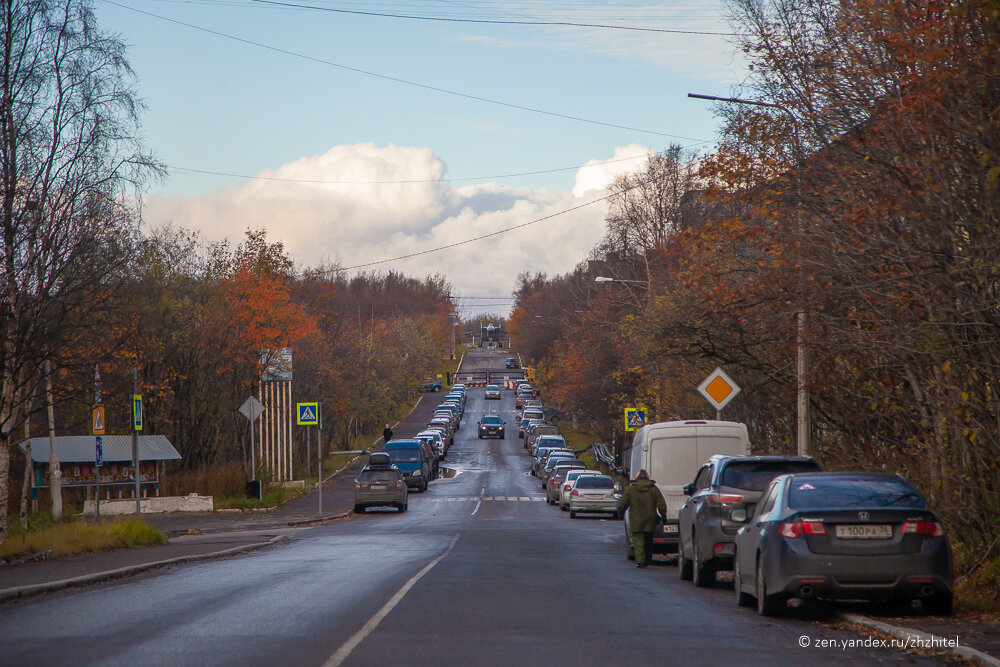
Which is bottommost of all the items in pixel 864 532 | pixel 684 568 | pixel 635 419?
pixel 684 568

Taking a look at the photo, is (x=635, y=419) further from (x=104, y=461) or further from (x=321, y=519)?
(x=104, y=461)

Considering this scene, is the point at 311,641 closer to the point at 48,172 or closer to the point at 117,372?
the point at 48,172

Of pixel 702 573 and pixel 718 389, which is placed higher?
pixel 718 389

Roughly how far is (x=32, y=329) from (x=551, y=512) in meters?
23.0

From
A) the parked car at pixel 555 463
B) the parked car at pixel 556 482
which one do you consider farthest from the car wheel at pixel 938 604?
the parked car at pixel 555 463

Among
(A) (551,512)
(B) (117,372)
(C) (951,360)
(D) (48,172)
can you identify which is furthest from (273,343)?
(C) (951,360)

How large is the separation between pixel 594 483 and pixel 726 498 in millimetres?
22493

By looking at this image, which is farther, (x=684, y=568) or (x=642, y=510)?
(x=642, y=510)

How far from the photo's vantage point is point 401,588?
43.3ft

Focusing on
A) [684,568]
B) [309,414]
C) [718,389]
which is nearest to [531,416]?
[309,414]

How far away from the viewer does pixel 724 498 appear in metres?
14.2

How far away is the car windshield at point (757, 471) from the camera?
14.1m

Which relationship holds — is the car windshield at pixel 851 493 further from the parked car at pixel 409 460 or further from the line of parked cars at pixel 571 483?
the parked car at pixel 409 460

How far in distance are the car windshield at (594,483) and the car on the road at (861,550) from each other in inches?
1009
